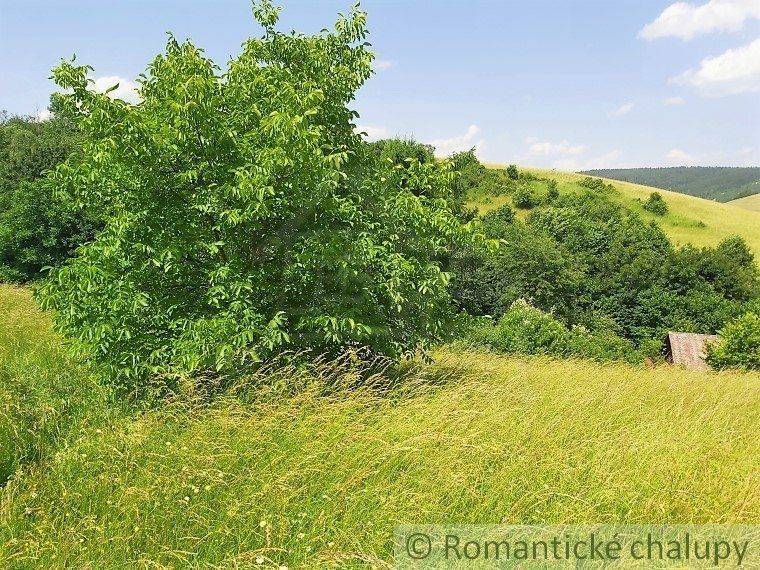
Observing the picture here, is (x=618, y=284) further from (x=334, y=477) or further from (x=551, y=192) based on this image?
(x=334, y=477)

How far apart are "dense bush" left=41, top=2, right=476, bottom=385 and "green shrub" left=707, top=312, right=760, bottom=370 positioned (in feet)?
51.0

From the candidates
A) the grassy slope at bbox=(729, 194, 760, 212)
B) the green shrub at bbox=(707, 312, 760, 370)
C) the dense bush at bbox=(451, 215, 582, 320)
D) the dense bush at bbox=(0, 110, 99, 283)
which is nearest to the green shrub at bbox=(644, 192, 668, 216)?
the dense bush at bbox=(451, 215, 582, 320)

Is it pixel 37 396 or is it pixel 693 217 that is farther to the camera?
pixel 693 217

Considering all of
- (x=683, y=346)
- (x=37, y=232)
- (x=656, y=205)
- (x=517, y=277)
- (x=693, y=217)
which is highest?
(x=656, y=205)

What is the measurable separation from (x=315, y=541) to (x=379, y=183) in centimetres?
558

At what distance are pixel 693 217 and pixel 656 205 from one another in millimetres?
4138

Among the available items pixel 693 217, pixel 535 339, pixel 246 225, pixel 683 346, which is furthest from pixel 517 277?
pixel 693 217

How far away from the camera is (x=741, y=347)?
18688 millimetres

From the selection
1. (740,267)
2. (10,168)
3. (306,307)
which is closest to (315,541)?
(306,307)

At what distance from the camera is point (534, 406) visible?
7.05 m

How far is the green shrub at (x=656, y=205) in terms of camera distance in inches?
2485

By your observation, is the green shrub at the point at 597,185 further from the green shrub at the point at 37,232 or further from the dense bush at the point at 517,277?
the green shrub at the point at 37,232

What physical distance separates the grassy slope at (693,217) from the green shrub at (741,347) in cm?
4029

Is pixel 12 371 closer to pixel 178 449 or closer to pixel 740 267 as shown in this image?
pixel 178 449
